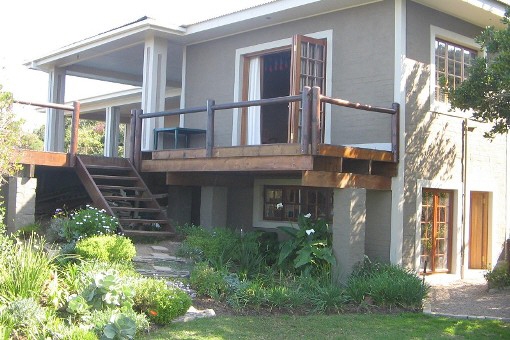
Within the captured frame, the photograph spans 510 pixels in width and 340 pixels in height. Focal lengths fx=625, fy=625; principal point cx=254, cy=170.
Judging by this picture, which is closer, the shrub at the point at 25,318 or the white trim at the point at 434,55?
the shrub at the point at 25,318

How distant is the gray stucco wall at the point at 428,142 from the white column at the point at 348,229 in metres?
1.15

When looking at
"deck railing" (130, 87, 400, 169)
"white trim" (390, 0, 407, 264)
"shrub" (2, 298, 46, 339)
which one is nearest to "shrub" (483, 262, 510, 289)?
"white trim" (390, 0, 407, 264)

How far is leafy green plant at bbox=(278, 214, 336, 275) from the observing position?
907cm

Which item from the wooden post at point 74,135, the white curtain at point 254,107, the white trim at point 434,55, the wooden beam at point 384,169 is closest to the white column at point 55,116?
the wooden post at point 74,135

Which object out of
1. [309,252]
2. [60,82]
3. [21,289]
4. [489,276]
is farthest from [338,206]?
[60,82]

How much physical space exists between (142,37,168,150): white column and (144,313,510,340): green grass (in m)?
6.67

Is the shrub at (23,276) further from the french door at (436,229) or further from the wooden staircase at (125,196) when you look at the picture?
the french door at (436,229)

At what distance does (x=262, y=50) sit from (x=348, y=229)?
14.5 ft

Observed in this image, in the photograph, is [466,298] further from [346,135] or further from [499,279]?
[346,135]

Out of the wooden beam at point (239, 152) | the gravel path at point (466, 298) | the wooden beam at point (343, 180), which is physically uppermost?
the wooden beam at point (239, 152)

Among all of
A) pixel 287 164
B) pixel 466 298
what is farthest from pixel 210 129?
pixel 466 298

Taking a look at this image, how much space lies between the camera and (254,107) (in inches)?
467

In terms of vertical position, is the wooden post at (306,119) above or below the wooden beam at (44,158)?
above

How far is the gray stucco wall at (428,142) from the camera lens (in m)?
10.2
